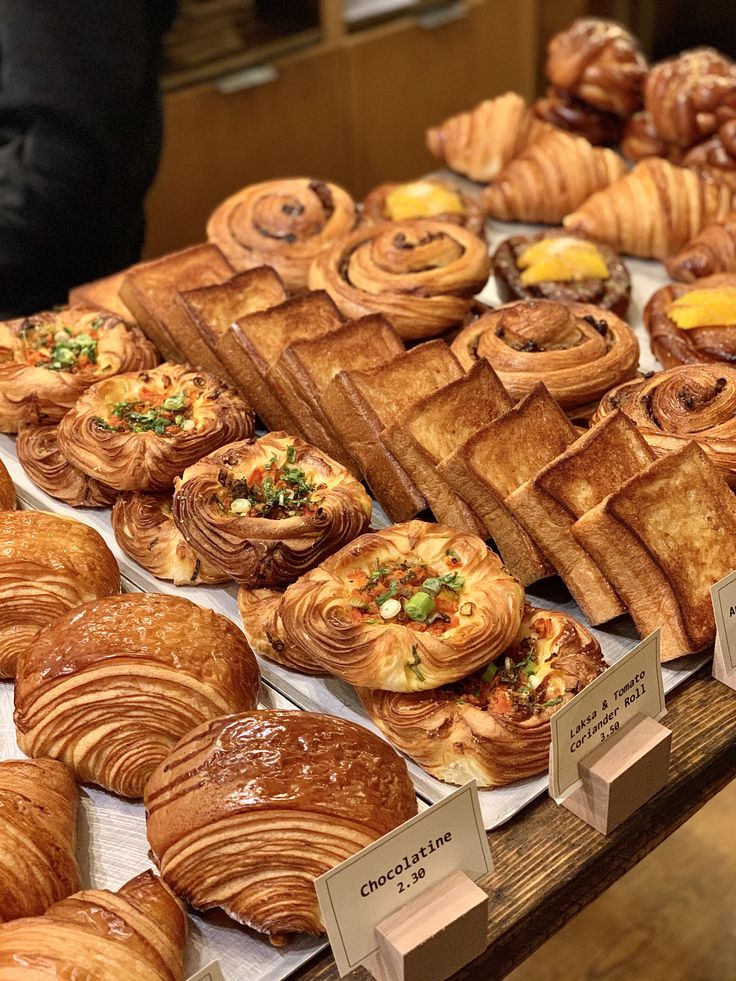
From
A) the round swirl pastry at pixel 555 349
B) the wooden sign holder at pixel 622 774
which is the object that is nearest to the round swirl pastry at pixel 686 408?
the round swirl pastry at pixel 555 349

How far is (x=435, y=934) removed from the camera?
1482 mm

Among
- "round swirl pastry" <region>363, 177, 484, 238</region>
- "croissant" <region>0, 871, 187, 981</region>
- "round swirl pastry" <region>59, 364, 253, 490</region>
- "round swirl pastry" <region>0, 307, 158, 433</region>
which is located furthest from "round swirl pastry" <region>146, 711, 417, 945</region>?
"round swirl pastry" <region>363, 177, 484, 238</region>

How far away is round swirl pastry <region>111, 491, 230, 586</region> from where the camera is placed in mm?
2191

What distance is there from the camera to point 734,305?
2756mm

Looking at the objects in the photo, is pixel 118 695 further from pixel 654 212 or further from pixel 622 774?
pixel 654 212

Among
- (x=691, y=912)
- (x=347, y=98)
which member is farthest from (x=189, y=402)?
(x=347, y=98)

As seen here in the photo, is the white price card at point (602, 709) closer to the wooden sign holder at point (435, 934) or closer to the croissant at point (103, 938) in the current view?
the wooden sign holder at point (435, 934)

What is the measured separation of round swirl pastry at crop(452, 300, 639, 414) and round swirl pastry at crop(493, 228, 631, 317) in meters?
0.24

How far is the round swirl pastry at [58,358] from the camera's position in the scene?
2.51 meters

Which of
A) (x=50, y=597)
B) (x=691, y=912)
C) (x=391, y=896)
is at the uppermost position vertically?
(x=50, y=597)

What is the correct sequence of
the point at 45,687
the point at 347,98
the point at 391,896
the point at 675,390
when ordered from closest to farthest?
the point at 391,896 < the point at 45,687 < the point at 675,390 < the point at 347,98

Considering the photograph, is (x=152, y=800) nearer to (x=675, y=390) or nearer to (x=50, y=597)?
(x=50, y=597)

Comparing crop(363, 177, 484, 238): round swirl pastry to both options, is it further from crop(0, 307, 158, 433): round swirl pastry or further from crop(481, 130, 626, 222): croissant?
crop(0, 307, 158, 433): round swirl pastry

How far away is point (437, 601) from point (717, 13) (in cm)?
561
